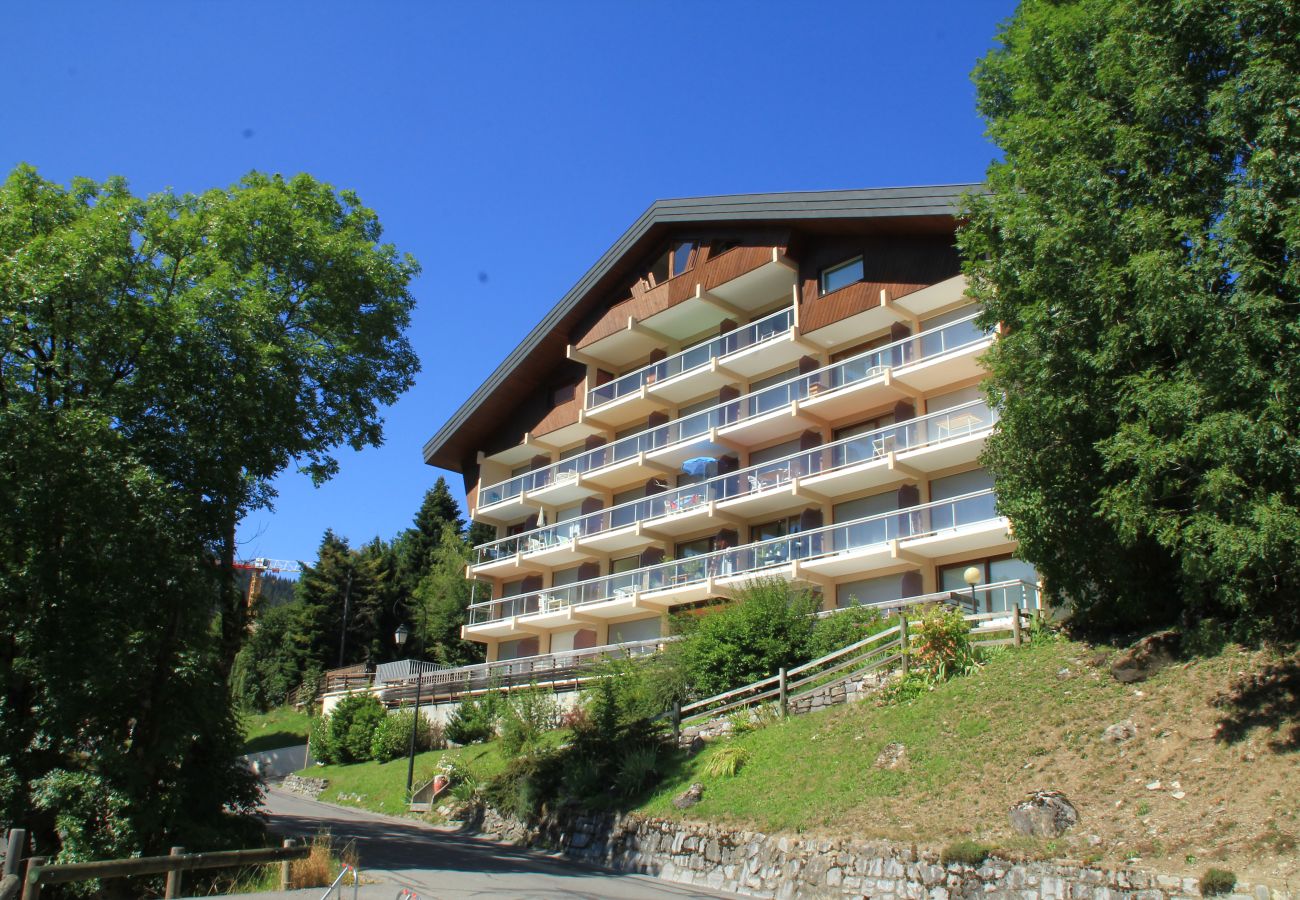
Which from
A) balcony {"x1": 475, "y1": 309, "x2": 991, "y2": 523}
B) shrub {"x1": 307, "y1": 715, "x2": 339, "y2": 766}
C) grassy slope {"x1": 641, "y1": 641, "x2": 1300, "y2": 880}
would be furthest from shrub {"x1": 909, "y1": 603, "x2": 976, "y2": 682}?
shrub {"x1": 307, "y1": 715, "x2": 339, "y2": 766}

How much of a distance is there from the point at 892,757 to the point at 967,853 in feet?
11.8

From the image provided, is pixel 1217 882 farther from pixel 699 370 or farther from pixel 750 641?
pixel 699 370

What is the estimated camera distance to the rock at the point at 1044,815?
43.1 ft

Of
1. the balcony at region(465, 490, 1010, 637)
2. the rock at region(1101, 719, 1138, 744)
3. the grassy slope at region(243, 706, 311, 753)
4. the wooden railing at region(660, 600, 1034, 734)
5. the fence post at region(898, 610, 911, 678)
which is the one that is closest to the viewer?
the rock at region(1101, 719, 1138, 744)

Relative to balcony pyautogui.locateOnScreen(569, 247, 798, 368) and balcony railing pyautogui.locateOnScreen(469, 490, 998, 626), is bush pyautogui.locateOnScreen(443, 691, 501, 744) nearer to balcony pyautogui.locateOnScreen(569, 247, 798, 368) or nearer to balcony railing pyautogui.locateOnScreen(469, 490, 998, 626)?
balcony railing pyautogui.locateOnScreen(469, 490, 998, 626)

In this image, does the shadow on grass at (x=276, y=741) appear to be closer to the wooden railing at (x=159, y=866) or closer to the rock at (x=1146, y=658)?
the wooden railing at (x=159, y=866)

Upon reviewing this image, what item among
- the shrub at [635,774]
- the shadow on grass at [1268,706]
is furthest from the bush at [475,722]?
the shadow on grass at [1268,706]

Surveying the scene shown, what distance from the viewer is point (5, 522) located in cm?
1527

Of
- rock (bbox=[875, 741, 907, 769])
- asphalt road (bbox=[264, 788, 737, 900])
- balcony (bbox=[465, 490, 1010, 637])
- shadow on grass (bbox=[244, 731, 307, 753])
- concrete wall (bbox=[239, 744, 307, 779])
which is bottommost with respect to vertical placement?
asphalt road (bbox=[264, 788, 737, 900])

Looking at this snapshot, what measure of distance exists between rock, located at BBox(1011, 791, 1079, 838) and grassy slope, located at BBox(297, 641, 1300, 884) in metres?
0.16

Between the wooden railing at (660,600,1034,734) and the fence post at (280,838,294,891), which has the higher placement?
the wooden railing at (660,600,1034,734)

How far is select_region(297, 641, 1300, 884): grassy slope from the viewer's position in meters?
11.9

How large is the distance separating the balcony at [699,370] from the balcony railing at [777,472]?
3.62 m

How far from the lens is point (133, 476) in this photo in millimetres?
15320
